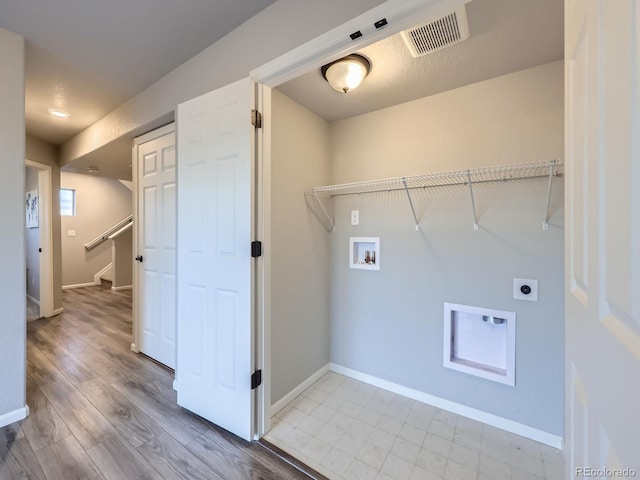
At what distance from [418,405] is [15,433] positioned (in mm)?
2528

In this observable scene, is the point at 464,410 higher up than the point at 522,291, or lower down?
lower down

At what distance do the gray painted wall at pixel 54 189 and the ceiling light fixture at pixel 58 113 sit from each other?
1.07 metres

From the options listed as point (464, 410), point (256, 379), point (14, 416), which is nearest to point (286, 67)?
Result: point (256, 379)

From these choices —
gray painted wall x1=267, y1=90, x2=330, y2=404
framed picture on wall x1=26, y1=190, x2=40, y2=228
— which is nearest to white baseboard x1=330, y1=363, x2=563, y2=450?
gray painted wall x1=267, y1=90, x2=330, y2=404

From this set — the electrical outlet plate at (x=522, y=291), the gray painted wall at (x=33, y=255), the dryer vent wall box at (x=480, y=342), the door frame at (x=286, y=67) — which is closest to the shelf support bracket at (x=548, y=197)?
the electrical outlet plate at (x=522, y=291)

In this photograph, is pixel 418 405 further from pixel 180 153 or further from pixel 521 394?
pixel 180 153

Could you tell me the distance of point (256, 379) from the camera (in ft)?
5.08

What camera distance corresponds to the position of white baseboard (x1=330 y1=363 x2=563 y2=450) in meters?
1.58

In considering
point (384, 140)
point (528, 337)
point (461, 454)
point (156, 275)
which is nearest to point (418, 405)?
point (461, 454)

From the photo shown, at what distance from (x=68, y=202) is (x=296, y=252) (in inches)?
253

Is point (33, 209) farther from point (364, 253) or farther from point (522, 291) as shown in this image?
point (522, 291)

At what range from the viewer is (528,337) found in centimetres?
162

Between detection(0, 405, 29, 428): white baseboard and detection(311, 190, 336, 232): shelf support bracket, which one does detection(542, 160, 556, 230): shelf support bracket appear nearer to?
detection(311, 190, 336, 232): shelf support bracket
